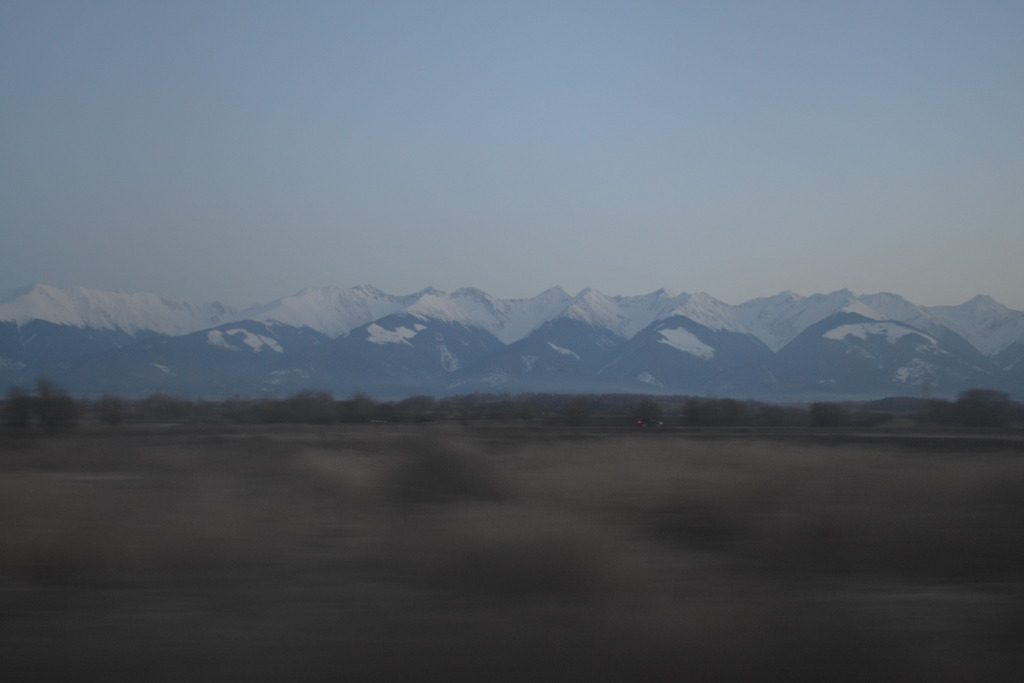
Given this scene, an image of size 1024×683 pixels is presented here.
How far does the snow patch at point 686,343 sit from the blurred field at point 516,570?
265 feet

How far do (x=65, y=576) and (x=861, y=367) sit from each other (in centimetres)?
3183

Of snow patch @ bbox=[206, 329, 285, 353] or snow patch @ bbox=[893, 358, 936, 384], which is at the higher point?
snow patch @ bbox=[206, 329, 285, 353]

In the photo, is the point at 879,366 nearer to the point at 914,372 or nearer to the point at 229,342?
the point at 914,372

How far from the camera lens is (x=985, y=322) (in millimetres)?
38688

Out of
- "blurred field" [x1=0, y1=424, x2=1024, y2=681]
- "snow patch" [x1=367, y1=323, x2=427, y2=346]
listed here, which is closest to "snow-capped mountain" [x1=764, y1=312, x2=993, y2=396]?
"blurred field" [x1=0, y1=424, x2=1024, y2=681]

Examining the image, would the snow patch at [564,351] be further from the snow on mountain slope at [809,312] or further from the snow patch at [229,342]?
the snow patch at [229,342]

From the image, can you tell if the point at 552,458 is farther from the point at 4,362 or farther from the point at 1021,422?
the point at 4,362

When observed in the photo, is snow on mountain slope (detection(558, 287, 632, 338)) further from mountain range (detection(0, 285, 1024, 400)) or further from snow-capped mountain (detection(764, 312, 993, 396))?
snow-capped mountain (detection(764, 312, 993, 396))

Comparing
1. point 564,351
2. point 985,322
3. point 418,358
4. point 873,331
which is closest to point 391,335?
point 418,358

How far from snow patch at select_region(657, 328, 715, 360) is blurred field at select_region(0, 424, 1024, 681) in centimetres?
8062

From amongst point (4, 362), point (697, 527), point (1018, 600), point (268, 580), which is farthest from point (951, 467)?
point (4, 362)

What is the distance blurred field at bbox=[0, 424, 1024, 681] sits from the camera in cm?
528

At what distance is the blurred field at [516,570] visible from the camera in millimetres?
5281

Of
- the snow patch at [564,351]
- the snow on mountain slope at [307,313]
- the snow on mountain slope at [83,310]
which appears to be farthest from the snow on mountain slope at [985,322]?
the snow patch at [564,351]
